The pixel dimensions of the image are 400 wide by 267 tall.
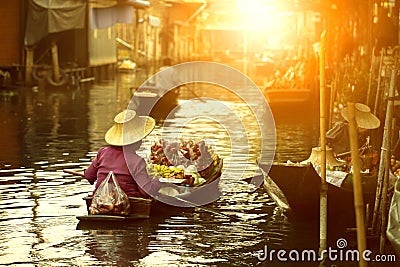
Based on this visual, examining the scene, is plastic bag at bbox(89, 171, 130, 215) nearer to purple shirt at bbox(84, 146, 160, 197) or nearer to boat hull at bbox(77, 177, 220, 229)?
boat hull at bbox(77, 177, 220, 229)

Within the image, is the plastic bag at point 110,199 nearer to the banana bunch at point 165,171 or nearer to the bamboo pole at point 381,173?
the banana bunch at point 165,171

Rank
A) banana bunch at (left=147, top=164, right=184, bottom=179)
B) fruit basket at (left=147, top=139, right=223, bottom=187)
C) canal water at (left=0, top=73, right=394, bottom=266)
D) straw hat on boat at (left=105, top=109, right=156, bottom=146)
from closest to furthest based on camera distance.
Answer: canal water at (left=0, top=73, right=394, bottom=266) < straw hat on boat at (left=105, top=109, right=156, bottom=146) < banana bunch at (left=147, top=164, right=184, bottom=179) < fruit basket at (left=147, top=139, right=223, bottom=187)

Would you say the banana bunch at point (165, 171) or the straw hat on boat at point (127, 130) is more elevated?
the straw hat on boat at point (127, 130)

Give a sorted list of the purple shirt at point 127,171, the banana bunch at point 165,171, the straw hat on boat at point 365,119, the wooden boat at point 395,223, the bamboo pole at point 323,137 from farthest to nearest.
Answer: the banana bunch at point 165,171
the purple shirt at point 127,171
the straw hat on boat at point 365,119
the bamboo pole at point 323,137
the wooden boat at point 395,223

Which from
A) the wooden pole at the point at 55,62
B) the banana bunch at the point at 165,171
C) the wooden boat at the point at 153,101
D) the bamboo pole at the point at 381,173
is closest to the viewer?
the bamboo pole at the point at 381,173

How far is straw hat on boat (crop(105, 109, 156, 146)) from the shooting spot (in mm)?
9625

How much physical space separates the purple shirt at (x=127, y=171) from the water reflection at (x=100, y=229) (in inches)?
14.6

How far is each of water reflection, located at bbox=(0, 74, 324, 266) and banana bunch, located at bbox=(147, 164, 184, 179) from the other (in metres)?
0.58

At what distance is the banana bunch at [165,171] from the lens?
10344mm

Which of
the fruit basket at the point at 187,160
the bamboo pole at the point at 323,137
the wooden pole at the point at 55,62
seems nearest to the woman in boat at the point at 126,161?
the fruit basket at the point at 187,160

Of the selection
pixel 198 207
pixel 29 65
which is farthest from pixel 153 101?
pixel 198 207

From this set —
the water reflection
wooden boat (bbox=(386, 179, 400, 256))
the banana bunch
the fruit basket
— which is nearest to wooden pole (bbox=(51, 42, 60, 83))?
the water reflection

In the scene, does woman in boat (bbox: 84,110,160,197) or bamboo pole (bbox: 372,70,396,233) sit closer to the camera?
bamboo pole (bbox: 372,70,396,233)

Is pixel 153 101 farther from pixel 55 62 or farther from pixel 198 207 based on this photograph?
pixel 198 207
